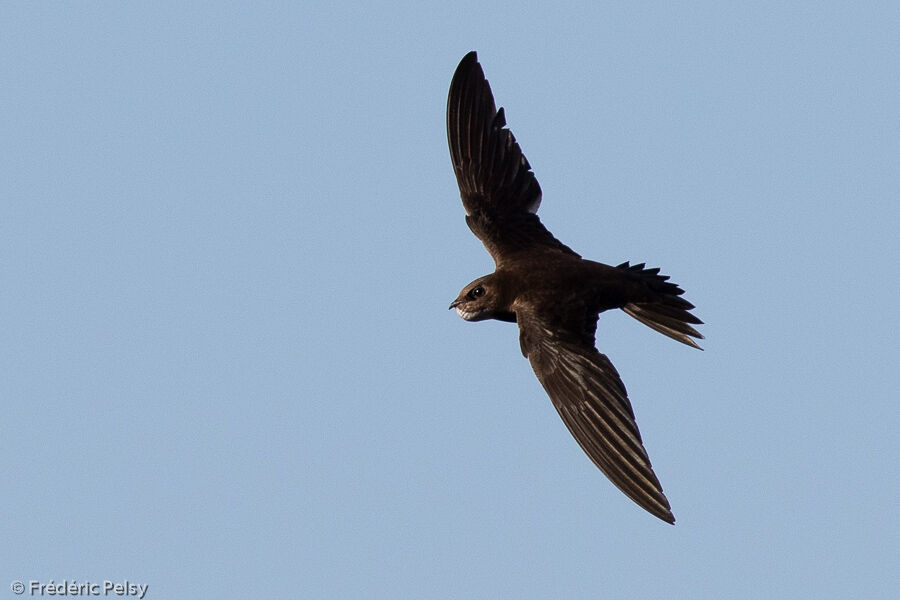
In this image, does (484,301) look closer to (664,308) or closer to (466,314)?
(466,314)

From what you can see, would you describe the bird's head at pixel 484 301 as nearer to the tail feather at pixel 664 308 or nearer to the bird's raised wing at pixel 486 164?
the bird's raised wing at pixel 486 164

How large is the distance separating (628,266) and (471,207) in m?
1.62

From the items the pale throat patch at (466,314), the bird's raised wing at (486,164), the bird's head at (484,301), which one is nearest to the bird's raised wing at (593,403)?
the bird's head at (484,301)

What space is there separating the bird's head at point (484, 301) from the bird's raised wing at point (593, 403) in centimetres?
32

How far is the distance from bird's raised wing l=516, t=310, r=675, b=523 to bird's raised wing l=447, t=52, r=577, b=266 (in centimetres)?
122

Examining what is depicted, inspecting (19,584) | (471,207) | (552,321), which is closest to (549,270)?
(552,321)

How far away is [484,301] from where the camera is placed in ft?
34.6

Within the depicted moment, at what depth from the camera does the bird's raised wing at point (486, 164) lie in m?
11.1

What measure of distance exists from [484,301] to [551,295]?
75cm

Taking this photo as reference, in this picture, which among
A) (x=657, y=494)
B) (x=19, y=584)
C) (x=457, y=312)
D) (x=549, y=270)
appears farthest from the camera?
(x=457, y=312)

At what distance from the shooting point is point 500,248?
1092 centimetres

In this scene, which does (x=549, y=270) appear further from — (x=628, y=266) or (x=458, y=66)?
(x=458, y=66)

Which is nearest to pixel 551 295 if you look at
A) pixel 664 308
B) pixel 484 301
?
pixel 484 301

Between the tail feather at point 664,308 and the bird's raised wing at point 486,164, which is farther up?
the bird's raised wing at point 486,164
